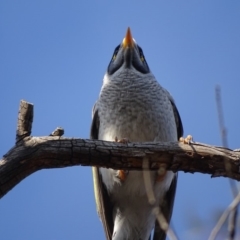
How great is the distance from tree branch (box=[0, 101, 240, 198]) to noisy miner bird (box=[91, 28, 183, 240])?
52.6 inches

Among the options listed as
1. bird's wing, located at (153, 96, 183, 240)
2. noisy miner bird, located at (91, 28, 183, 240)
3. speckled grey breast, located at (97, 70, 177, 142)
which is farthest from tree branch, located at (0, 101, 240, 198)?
bird's wing, located at (153, 96, 183, 240)

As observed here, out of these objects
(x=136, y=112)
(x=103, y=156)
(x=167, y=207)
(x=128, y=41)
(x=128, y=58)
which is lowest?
(x=167, y=207)

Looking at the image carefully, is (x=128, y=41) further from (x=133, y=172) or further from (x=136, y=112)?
(x=133, y=172)

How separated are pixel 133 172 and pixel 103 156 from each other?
1.68 metres

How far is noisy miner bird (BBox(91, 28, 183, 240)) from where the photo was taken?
6.19m

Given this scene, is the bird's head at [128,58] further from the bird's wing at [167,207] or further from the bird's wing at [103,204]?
the bird's wing at [103,204]

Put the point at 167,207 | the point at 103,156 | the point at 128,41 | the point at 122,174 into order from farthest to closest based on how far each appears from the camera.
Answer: the point at 128,41 < the point at 167,207 < the point at 122,174 < the point at 103,156

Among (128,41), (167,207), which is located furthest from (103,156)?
(128,41)

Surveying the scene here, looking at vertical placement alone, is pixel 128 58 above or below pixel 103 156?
above

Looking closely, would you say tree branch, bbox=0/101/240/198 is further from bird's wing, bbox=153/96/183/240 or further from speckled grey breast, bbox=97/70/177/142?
bird's wing, bbox=153/96/183/240

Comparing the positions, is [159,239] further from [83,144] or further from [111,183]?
[83,144]

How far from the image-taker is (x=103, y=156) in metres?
4.48

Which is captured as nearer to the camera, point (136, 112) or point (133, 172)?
point (133, 172)

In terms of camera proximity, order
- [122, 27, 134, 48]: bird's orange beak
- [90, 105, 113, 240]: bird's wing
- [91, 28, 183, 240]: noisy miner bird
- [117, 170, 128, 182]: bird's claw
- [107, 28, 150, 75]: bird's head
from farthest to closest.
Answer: [122, 27, 134, 48]: bird's orange beak
[107, 28, 150, 75]: bird's head
[90, 105, 113, 240]: bird's wing
[91, 28, 183, 240]: noisy miner bird
[117, 170, 128, 182]: bird's claw
